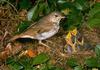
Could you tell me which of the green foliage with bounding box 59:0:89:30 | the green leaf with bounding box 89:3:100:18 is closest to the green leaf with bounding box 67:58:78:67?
the green foliage with bounding box 59:0:89:30

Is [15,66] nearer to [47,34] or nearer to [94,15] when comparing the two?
[47,34]

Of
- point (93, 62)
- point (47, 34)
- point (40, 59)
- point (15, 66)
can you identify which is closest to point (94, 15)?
point (93, 62)

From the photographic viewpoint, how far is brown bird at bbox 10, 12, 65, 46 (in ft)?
16.3

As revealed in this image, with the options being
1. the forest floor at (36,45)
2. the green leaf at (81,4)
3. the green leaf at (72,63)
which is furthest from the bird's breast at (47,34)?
the green leaf at (81,4)

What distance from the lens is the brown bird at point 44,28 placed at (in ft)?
16.3

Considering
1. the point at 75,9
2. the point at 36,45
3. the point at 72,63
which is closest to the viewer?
the point at 75,9

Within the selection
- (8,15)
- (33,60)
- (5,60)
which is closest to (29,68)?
(33,60)

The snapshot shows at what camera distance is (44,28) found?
5.08 m

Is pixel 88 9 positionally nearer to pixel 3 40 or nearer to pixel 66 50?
pixel 66 50

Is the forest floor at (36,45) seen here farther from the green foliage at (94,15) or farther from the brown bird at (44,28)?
the green foliage at (94,15)

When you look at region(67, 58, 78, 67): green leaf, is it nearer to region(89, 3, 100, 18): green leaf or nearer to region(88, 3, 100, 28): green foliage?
region(88, 3, 100, 28): green foliage

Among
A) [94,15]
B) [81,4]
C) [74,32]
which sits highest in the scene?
[81,4]

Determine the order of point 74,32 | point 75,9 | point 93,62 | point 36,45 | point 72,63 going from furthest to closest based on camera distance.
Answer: point 36,45
point 74,32
point 72,63
point 93,62
point 75,9

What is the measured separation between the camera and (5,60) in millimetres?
4883
